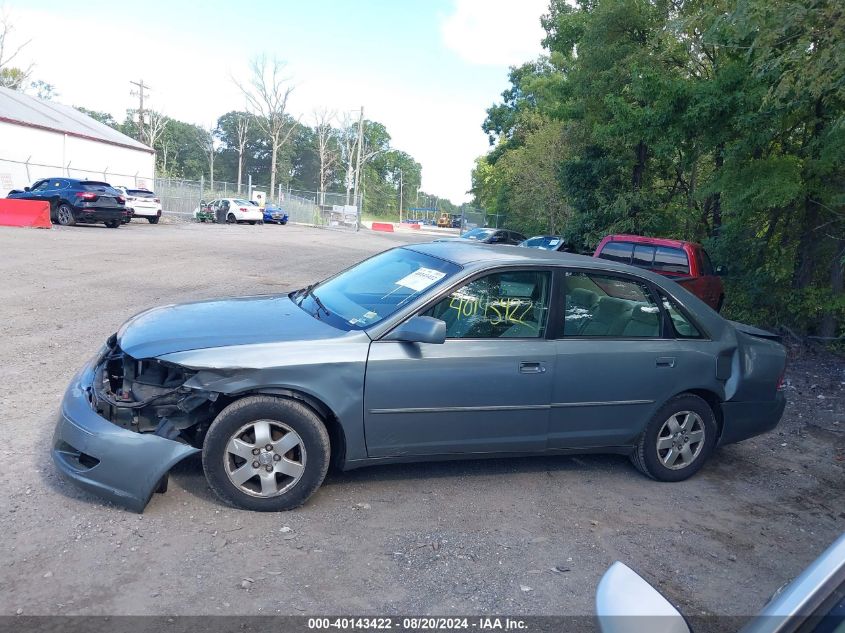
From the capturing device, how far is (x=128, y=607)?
303 centimetres

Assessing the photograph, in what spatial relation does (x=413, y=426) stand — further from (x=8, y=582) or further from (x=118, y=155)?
(x=118, y=155)

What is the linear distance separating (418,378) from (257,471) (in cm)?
105

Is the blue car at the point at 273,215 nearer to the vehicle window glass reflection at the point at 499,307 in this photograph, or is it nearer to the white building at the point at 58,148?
the white building at the point at 58,148

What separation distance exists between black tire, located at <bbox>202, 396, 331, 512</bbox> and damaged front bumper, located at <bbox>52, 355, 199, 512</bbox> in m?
0.14

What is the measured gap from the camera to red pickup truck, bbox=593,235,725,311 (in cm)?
1127

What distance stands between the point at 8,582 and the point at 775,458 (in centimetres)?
542

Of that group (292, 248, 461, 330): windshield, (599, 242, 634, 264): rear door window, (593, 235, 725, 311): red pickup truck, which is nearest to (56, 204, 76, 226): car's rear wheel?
(599, 242, 634, 264): rear door window

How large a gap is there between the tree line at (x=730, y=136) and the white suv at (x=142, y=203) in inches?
731

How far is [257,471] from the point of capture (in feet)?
12.8

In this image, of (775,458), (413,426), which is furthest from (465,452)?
(775,458)

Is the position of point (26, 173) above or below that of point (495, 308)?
above

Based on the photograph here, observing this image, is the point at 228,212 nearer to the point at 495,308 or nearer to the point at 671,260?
the point at 671,260

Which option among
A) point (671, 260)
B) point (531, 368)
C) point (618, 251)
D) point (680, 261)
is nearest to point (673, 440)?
point (531, 368)

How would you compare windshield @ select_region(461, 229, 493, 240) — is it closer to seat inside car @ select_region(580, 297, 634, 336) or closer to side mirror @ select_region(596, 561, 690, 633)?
seat inside car @ select_region(580, 297, 634, 336)
